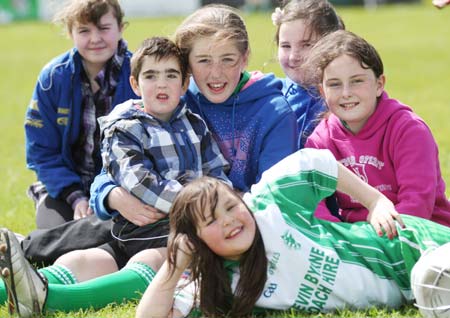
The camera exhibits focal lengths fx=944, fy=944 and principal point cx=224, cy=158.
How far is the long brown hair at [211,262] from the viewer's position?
368 cm

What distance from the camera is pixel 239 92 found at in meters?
5.01

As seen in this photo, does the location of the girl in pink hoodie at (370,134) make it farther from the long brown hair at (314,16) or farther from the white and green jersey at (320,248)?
the long brown hair at (314,16)

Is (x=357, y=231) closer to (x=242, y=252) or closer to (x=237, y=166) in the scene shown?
(x=242, y=252)

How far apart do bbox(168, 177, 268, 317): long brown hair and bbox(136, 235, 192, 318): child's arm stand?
0.08 ft

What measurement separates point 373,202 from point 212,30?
1.37m

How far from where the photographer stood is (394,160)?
4.45m

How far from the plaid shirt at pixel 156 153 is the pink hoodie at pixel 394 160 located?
60 cm

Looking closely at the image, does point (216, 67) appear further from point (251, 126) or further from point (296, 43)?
point (296, 43)

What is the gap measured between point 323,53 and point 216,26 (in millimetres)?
610

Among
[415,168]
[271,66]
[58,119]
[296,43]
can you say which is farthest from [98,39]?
[271,66]

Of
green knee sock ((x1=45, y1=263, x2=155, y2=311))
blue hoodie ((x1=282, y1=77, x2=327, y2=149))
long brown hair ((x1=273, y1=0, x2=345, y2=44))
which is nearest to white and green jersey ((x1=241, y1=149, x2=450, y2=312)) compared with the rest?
green knee sock ((x1=45, y1=263, x2=155, y2=311))

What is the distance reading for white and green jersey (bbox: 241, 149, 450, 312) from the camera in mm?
3832

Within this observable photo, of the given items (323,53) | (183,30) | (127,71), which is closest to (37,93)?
(127,71)

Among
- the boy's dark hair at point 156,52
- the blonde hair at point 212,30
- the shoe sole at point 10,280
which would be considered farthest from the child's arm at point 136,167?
the shoe sole at point 10,280
